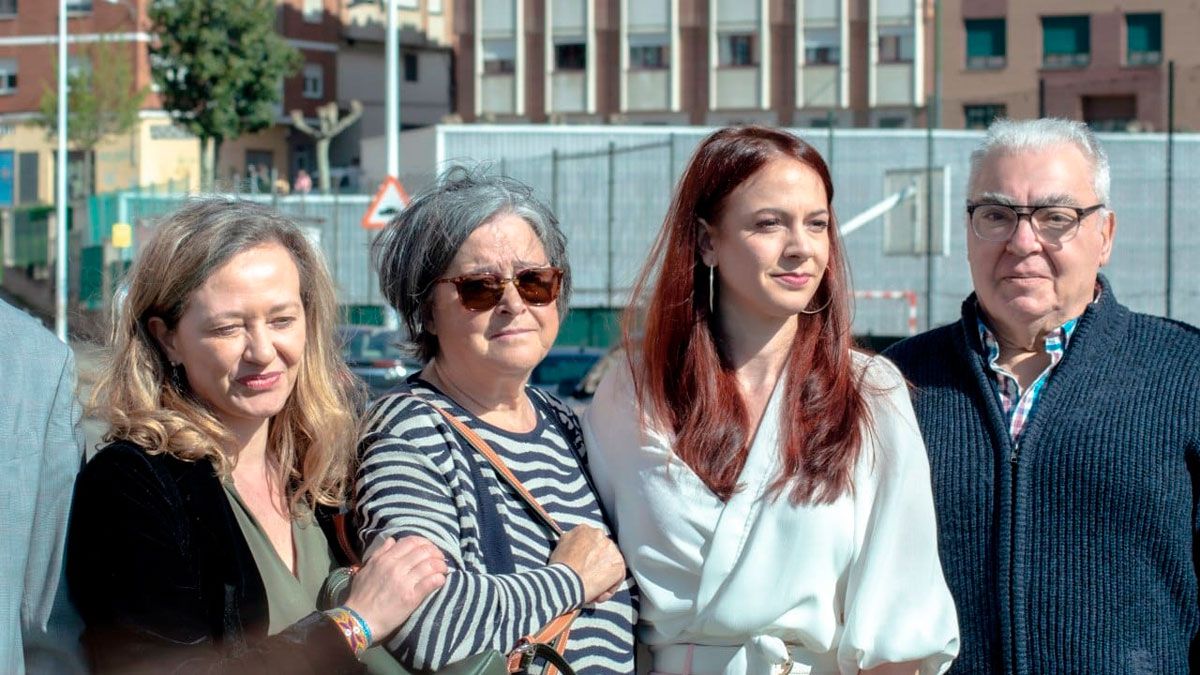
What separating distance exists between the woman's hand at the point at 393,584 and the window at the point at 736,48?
145 ft

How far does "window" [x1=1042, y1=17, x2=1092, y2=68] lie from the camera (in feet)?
142

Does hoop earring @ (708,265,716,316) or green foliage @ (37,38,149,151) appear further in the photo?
green foliage @ (37,38,149,151)

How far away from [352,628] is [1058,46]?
43.8 metres

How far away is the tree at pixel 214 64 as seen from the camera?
44906 millimetres

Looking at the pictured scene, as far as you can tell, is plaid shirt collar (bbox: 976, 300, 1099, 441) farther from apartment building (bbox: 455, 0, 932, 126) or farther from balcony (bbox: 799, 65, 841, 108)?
balcony (bbox: 799, 65, 841, 108)

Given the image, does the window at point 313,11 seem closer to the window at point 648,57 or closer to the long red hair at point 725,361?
the window at point 648,57

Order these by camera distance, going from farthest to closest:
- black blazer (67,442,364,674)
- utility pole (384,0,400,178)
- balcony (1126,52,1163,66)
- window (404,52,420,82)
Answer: window (404,52,420,82)
balcony (1126,52,1163,66)
utility pole (384,0,400,178)
black blazer (67,442,364,674)

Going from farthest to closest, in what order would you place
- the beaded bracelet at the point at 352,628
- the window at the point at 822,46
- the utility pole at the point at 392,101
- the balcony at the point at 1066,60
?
Result: the window at the point at 822,46
the balcony at the point at 1066,60
the utility pole at the point at 392,101
the beaded bracelet at the point at 352,628

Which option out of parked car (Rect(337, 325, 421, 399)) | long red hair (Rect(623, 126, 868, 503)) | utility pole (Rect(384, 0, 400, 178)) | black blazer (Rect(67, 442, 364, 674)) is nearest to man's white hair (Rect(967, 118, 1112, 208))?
long red hair (Rect(623, 126, 868, 503))

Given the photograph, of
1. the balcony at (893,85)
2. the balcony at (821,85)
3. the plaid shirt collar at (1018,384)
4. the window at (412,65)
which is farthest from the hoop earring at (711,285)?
the window at (412,65)

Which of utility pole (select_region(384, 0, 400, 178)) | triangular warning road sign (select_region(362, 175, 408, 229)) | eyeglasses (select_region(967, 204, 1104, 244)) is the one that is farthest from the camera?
utility pole (select_region(384, 0, 400, 178))

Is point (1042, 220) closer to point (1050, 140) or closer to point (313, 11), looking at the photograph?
point (1050, 140)

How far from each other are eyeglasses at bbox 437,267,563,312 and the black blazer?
69cm

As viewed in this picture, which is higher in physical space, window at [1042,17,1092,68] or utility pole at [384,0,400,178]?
window at [1042,17,1092,68]
